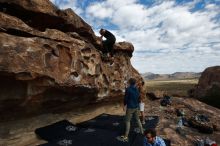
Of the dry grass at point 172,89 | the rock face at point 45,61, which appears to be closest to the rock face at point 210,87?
the dry grass at point 172,89

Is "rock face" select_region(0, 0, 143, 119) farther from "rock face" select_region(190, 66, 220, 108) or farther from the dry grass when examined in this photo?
"rock face" select_region(190, 66, 220, 108)

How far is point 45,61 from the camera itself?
39.8 ft

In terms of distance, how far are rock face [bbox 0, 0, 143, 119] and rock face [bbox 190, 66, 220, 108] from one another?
46.6ft

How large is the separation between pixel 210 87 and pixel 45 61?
20.9 metres

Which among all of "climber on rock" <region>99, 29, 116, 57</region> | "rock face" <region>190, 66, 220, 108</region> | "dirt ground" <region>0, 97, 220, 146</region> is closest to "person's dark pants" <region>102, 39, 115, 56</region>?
"climber on rock" <region>99, 29, 116, 57</region>

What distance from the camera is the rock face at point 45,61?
1107 centimetres

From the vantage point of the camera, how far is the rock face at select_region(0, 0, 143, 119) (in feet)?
36.3

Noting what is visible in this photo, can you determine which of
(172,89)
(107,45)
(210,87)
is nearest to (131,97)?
(107,45)

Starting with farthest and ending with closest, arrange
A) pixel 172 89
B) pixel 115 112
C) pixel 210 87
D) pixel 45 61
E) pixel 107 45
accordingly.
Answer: pixel 172 89
pixel 210 87
pixel 115 112
pixel 107 45
pixel 45 61

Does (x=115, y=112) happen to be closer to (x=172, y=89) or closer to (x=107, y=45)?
(x=107, y=45)

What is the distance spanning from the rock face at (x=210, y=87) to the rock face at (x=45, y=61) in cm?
1420

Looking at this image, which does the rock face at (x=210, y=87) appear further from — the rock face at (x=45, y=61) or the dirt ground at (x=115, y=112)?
the rock face at (x=45, y=61)

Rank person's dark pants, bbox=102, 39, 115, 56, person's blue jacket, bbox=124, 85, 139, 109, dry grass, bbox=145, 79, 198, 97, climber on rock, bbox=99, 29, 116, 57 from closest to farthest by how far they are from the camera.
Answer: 1. person's blue jacket, bbox=124, 85, 139, 109
2. climber on rock, bbox=99, 29, 116, 57
3. person's dark pants, bbox=102, 39, 115, 56
4. dry grass, bbox=145, 79, 198, 97

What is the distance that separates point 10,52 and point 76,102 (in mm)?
5607
